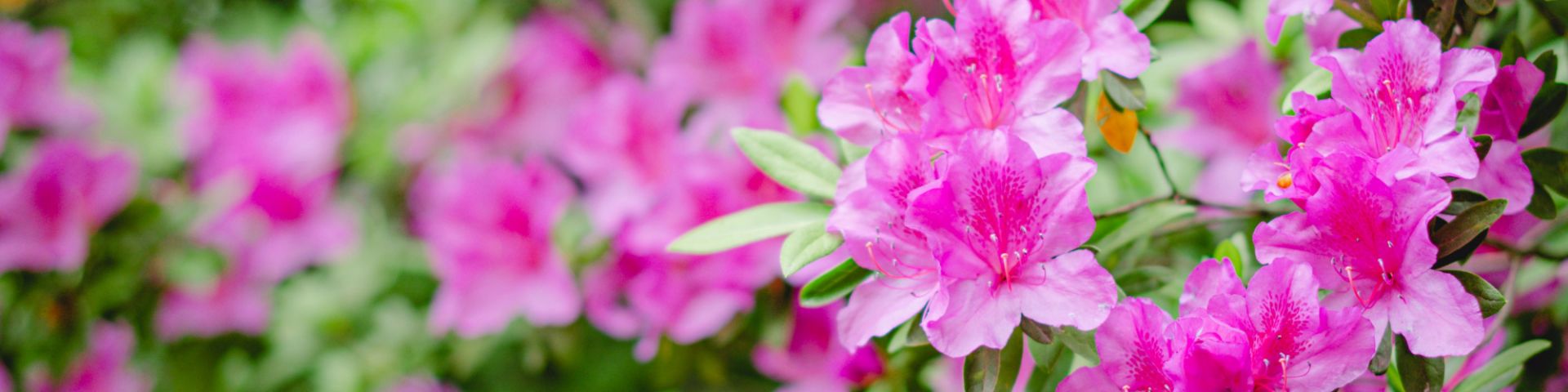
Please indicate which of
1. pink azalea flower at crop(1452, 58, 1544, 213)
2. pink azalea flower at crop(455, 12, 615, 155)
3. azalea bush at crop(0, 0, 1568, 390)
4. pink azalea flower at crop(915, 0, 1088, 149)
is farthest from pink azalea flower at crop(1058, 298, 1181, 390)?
pink azalea flower at crop(455, 12, 615, 155)

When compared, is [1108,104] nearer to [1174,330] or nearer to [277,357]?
[1174,330]

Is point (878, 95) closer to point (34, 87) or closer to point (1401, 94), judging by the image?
point (1401, 94)

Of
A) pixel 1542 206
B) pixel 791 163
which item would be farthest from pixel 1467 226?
pixel 791 163

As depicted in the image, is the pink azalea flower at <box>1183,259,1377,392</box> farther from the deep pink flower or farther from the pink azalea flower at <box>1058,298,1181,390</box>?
the deep pink flower

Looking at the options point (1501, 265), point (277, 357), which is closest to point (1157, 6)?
point (1501, 265)

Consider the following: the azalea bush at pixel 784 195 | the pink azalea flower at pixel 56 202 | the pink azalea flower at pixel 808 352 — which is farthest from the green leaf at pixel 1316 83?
the pink azalea flower at pixel 56 202
